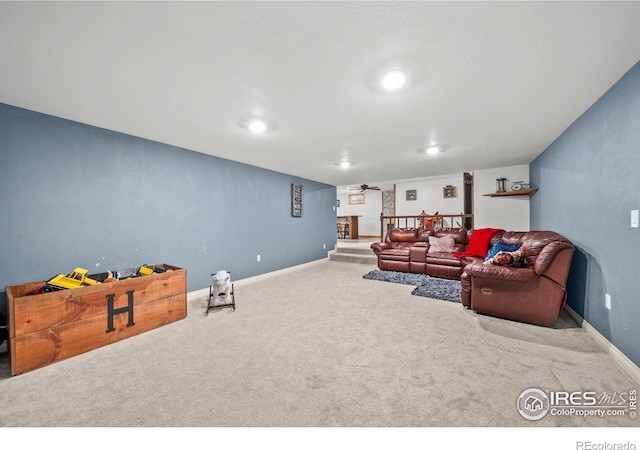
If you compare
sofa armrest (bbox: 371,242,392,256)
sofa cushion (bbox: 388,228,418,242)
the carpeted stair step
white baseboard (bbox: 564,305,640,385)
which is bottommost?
white baseboard (bbox: 564,305,640,385)

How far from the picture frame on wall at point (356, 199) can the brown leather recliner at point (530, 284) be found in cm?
858

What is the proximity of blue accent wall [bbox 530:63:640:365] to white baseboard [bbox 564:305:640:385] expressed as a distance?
4 cm

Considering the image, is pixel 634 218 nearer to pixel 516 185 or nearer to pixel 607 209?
pixel 607 209

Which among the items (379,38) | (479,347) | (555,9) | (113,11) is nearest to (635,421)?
(479,347)

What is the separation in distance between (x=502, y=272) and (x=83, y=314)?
406cm

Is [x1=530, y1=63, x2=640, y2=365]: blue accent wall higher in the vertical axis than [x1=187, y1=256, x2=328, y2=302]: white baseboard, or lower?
higher

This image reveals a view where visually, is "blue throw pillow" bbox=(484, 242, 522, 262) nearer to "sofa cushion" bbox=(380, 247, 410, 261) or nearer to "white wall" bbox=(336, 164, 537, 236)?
"sofa cushion" bbox=(380, 247, 410, 261)

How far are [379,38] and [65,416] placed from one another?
112 inches

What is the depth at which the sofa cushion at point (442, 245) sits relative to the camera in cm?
490

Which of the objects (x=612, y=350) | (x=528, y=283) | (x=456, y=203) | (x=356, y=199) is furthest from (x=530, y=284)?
(x=356, y=199)

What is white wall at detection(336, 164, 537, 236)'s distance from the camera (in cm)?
514

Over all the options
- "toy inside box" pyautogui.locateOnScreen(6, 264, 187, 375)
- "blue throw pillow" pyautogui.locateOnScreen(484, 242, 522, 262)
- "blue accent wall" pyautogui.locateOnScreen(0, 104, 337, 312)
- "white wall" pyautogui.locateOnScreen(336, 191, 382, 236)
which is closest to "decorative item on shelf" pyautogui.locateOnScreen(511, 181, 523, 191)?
"blue throw pillow" pyautogui.locateOnScreen(484, 242, 522, 262)

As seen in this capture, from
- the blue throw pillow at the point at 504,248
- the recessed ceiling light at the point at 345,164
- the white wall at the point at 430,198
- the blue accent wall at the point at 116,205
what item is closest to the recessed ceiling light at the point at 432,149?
the recessed ceiling light at the point at 345,164

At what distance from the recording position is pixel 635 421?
4.22ft
